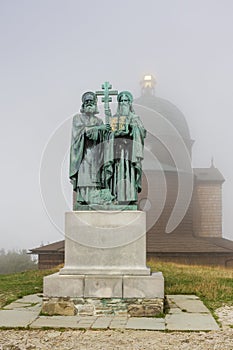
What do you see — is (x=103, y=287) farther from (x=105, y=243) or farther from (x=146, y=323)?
(x=146, y=323)

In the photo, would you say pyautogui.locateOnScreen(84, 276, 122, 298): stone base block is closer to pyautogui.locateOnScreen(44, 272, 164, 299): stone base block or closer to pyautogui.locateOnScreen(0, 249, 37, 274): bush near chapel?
pyautogui.locateOnScreen(44, 272, 164, 299): stone base block

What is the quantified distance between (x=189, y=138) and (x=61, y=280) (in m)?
28.7

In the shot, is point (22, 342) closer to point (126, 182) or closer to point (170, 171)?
point (126, 182)

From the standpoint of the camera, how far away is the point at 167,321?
6.15 meters

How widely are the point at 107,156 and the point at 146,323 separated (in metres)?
2.79

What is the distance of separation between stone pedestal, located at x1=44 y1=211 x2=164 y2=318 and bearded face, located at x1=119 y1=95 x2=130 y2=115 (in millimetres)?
1756

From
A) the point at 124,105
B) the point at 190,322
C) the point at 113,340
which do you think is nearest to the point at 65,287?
the point at 113,340

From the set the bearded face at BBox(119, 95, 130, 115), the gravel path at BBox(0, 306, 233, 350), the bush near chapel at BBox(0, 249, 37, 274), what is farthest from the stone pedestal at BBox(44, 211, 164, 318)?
the bush near chapel at BBox(0, 249, 37, 274)

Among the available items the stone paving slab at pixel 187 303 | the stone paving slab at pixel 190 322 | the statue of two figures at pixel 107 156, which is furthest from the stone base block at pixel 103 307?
the statue of two figures at pixel 107 156

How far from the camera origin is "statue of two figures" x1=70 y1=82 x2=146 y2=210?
733cm

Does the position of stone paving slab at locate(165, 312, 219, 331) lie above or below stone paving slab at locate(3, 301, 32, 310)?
above

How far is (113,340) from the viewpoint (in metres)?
5.14

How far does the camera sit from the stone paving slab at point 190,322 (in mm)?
5746

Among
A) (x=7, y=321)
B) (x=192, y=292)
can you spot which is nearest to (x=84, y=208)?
(x=7, y=321)
